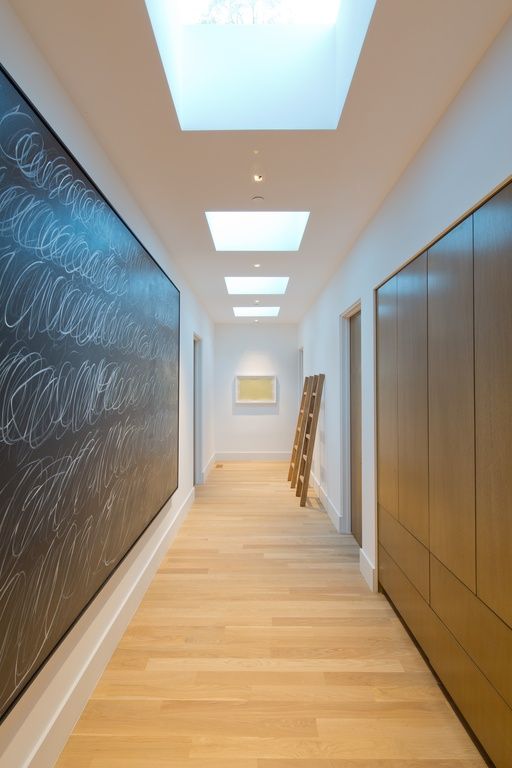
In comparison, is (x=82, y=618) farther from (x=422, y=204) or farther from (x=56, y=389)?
(x=422, y=204)

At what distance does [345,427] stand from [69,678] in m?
2.81

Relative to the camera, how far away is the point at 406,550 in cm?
221

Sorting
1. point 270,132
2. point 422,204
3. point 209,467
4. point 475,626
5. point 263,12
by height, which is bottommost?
point 209,467

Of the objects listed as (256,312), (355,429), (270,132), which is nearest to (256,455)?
(256,312)

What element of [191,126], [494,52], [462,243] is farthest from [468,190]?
[191,126]

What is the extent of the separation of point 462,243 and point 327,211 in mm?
1297

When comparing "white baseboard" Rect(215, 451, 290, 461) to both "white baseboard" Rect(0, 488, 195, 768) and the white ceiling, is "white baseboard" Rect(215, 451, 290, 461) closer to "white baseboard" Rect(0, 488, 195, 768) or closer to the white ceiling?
"white baseboard" Rect(0, 488, 195, 768)

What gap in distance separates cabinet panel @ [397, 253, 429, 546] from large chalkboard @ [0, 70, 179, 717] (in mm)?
1508

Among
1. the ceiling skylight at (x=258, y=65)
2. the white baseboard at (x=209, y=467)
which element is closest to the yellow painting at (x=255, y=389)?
the white baseboard at (x=209, y=467)

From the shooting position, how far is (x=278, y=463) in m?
7.29

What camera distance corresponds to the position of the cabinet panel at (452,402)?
155cm

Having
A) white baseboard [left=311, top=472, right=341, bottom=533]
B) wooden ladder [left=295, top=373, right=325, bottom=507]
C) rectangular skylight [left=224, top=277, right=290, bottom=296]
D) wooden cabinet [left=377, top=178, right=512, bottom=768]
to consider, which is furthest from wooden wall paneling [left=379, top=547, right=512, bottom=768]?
rectangular skylight [left=224, top=277, right=290, bottom=296]

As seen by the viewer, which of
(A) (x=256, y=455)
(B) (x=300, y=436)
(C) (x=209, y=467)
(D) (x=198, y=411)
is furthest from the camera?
(A) (x=256, y=455)

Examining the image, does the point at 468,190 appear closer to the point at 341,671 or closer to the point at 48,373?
the point at 48,373
